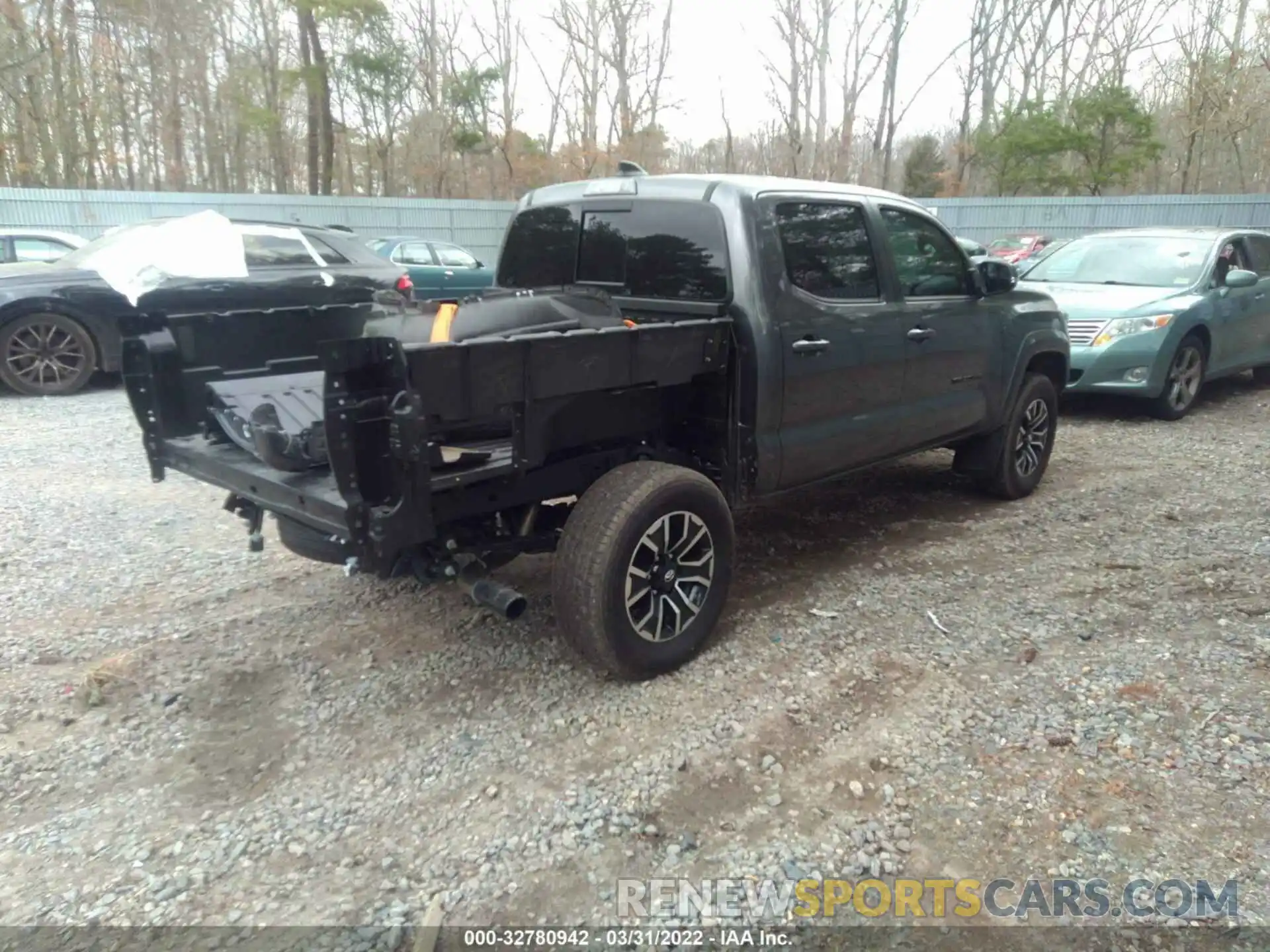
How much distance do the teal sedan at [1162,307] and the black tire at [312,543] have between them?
6.84 metres

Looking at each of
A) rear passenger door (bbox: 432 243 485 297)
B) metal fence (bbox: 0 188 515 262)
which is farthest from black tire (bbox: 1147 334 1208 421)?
metal fence (bbox: 0 188 515 262)

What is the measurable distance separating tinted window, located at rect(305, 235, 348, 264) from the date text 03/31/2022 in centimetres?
770

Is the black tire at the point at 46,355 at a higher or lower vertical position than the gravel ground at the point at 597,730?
higher

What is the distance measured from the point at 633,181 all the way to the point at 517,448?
1.71m

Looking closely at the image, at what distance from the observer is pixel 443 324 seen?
139 inches

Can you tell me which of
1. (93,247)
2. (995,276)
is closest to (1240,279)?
(995,276)

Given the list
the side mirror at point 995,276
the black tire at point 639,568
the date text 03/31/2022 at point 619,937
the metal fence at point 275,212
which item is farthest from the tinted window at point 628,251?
the metal fence at point 275,212

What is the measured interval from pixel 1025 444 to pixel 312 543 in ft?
14.9

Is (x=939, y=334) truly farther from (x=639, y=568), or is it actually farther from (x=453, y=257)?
(x=453, y=257)

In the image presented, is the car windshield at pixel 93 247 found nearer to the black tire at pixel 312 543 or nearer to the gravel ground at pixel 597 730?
the gravel ground at pixel 597 730

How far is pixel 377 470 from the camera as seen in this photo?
2783mm

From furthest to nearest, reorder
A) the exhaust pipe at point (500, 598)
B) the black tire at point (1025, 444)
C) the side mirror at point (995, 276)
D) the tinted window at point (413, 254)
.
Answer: the tinted window at point (413, 254), the black tire at point (1025, 444), the side mirror at point (995, 276), the exhaust pipe at point (500, 598)

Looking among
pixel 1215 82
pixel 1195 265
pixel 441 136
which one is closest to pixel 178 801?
pixel 1195 265

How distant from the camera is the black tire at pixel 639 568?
3.26 meters
